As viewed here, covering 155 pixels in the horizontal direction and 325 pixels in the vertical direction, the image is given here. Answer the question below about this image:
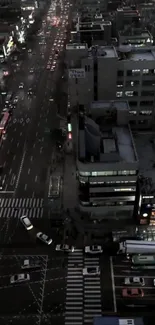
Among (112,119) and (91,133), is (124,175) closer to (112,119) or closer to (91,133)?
(91,133)

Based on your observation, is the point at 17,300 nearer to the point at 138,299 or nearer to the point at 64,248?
the point at 64,248

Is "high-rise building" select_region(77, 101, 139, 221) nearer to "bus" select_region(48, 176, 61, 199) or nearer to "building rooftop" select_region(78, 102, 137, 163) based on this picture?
"building rooftop" select_region(78, 102, 137, 163)

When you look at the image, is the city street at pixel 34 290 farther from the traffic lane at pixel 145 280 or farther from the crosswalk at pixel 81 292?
the traffic lane at pixel 145 280

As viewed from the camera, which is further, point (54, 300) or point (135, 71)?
point (135, 71)

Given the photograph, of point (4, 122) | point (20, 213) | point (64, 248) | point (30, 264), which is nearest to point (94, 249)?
point (64, 248)

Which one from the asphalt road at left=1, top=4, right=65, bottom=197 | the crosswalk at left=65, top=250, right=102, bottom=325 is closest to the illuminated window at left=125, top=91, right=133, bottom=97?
the asphalt road at left=1, top=4, right=65, bottom=197

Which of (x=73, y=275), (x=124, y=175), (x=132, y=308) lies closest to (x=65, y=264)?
(x=73, y=275)

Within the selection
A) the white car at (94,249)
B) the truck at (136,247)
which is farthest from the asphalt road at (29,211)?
the truck at (136,247)

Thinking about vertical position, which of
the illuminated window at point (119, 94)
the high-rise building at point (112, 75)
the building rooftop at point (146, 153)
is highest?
the high-rise building at point (112, 75)
